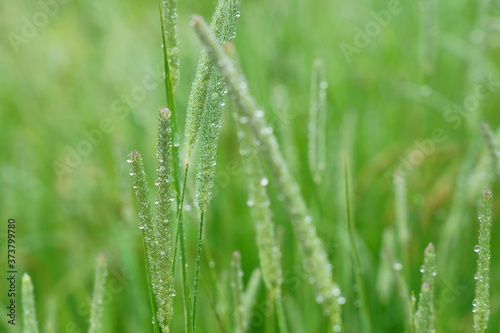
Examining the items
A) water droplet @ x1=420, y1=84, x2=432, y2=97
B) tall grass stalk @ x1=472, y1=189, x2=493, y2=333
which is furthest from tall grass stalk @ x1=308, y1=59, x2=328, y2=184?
water droplet @ x1=420, y1=84, x2=432, y2=97

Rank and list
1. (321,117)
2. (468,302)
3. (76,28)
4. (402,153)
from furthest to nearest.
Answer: (76,28)
(402,153)
(468,302)
(321,117)

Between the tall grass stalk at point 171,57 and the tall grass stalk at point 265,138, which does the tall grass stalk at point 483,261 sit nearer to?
the tall grass stalk at point 265,138

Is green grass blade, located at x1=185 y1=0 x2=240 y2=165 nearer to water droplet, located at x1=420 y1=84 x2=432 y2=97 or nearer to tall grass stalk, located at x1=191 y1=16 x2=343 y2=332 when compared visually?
tall grass stalk, located at x1=191 y1=16 x2=343 y2=332

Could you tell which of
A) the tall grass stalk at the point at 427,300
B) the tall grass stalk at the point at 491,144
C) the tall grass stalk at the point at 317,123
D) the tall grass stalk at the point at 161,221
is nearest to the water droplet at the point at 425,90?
the tall grass stalk at the point at 317,123

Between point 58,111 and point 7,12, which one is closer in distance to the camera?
point 58,111

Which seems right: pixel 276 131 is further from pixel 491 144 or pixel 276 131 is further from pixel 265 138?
pixel 265 138

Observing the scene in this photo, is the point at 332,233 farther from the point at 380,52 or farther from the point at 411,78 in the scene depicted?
the point at 380,52

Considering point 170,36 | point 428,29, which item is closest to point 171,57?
point 170,36

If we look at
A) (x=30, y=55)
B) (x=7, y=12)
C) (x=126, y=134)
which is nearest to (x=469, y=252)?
(x=126, y=134)

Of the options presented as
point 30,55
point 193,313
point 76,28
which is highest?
point 76,28
